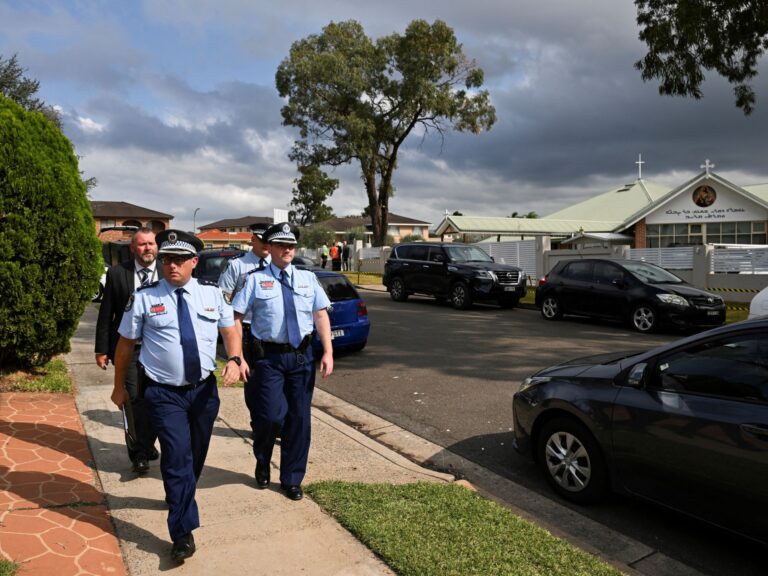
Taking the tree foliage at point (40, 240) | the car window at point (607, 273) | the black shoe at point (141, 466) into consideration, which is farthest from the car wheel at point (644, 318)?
the black shoe at point (141, 466)

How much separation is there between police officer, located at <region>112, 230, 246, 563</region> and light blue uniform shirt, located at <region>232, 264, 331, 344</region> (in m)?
0.56

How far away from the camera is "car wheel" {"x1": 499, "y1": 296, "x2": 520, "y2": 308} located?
16.3 m

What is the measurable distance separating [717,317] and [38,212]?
38.6 ft

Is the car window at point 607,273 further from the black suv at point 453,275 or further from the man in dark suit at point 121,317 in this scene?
the man in dark suit at point 121,317

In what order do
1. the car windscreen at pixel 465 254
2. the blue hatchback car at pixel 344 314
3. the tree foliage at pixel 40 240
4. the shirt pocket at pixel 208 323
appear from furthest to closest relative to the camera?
the car windscreen at pixel 465 254 < the blue hatchback car at pixel 344 314 < the tree foliage at pixel 40 240 < the shirt pocket at pixel 208 323

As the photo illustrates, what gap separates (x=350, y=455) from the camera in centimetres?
503

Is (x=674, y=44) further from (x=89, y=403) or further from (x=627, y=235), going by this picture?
(x=627, y=235)

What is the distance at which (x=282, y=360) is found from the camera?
4035 millimetres

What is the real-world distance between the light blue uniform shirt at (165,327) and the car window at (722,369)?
2705 millimetres

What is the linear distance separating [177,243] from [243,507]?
175cm

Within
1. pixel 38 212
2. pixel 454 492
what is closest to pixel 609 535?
pixel 454 492

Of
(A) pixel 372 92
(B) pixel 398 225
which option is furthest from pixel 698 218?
(B) pixel 398 225

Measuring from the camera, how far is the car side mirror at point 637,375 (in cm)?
382

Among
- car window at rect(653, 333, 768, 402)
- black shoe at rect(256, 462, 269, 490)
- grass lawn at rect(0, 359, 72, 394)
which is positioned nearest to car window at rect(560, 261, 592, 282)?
car window at rect(653, 333, 768, 402)
